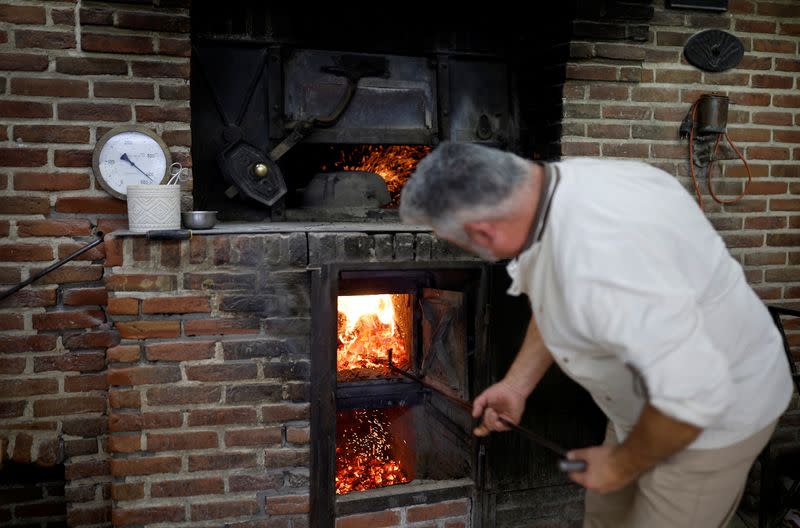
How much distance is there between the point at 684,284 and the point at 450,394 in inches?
63.6

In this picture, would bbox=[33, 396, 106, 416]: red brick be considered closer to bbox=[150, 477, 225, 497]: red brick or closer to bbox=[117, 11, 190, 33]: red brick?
bbox=[150, 477, 225, 497]: red brick

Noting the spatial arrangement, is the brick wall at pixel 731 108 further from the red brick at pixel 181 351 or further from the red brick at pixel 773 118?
the red brick at pixel 181 351

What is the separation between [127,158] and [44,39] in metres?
0.52

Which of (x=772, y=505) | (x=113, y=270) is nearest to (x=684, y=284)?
(x=113, y=270)

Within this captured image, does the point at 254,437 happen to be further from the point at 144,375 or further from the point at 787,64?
the point at 787,64

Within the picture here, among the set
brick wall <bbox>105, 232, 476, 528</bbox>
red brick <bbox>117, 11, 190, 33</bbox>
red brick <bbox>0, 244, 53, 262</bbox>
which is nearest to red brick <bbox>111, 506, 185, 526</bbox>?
brick wall <bbox>105, 232, 476, 528</bbox>

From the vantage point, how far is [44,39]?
2443 mm

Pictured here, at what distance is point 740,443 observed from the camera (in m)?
1.65

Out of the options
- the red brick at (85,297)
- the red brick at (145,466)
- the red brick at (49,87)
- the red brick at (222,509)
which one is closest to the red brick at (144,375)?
the red brick at (145,466)

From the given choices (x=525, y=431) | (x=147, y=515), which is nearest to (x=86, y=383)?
(x=147, y=515)

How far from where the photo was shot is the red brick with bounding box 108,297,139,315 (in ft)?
7.61

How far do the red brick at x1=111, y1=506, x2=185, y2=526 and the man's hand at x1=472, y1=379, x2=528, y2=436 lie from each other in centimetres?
123

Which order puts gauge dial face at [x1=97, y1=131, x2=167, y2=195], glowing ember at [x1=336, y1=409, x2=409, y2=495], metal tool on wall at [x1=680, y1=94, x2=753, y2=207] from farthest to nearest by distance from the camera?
glowing ember at [x1=336, y1=409, x2=409, y2=495], metal tool on wall at [x1=680, y1=94, x2=753, y2=207], gauge dial face at [x1=97, y1=131, x2=167, y2=195]

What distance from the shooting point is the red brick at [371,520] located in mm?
2576
